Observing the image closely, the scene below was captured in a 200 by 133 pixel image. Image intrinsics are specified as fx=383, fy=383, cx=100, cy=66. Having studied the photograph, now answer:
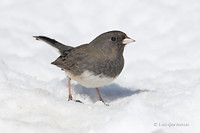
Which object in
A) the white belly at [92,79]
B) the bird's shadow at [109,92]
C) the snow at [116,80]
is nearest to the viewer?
the snow at [116,80]

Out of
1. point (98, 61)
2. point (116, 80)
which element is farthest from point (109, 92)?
point (98, 61)

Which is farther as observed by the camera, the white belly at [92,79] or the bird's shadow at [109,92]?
the bird's shadow at [109,92]

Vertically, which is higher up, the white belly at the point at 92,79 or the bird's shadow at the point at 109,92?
the bird's shadow at the point at 109,92

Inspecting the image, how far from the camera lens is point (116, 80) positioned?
19.5 feet

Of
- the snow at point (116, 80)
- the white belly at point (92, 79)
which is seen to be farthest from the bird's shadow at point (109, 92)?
the white belly at point (92, 79)

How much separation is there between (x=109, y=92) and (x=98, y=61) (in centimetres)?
88

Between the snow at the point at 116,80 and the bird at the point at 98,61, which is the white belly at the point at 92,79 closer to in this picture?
the bird at the point at 98,61

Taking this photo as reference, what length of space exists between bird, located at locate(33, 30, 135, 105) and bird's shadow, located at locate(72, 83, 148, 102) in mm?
190

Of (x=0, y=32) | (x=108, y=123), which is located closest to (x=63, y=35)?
(x=0, y=32)

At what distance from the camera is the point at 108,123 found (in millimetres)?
3467

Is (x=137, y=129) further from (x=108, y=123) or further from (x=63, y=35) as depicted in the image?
(x=63, y=35)

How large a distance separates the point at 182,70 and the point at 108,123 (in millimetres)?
2812

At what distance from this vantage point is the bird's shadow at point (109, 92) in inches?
210

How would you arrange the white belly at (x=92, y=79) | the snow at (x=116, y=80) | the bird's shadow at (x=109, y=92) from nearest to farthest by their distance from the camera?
the snow at (x=116, y=80), the white belly at (x=92, y=79), the bird's shadow at (x=109, y=92)
